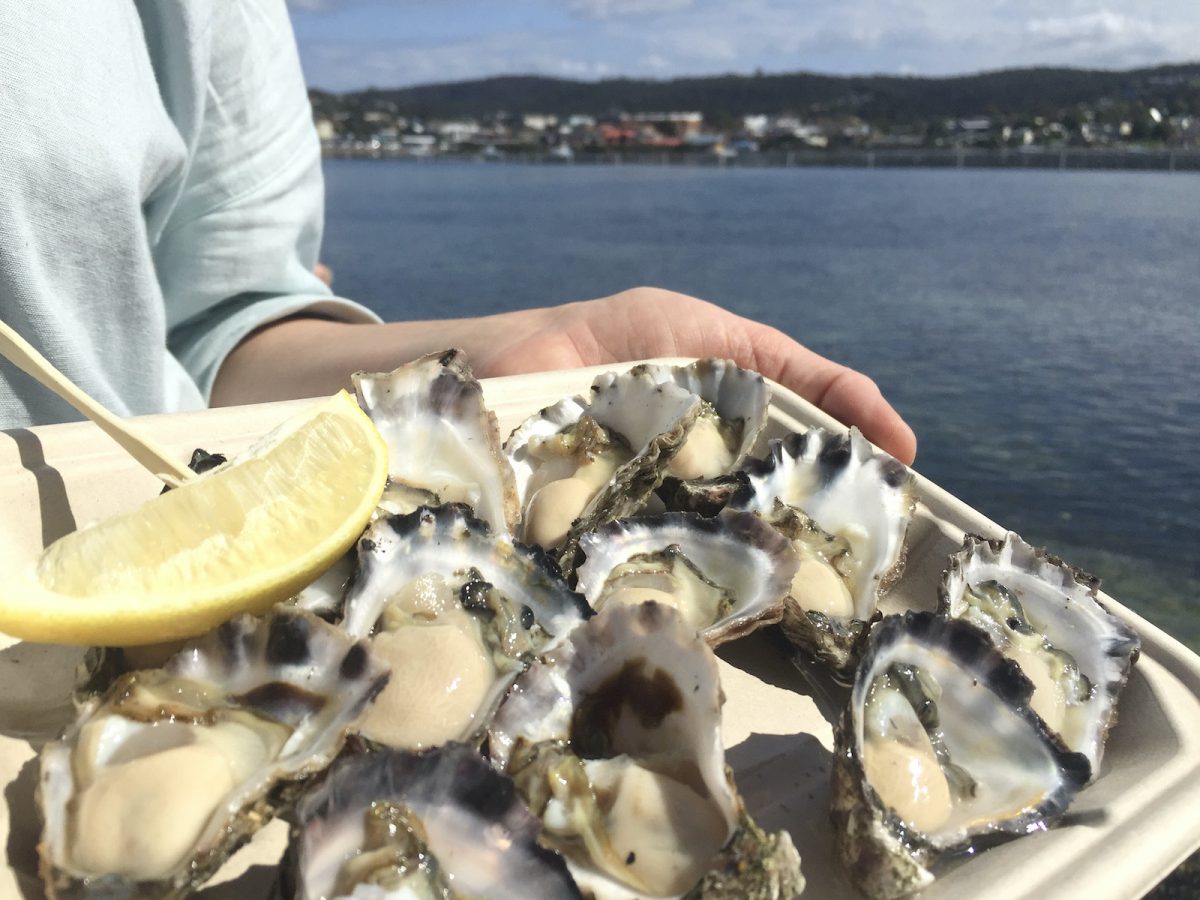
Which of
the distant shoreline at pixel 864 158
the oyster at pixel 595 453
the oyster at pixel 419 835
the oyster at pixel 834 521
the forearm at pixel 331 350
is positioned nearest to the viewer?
the oyster at pixel 419 835

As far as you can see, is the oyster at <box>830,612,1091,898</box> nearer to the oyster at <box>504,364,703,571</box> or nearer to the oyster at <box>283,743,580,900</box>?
the oyster at <box>283,743,580,900</box>

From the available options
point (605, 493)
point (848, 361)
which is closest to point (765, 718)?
point (605, 493)

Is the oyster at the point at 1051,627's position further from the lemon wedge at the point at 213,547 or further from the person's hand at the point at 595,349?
Answer: the lemon wedge at the point at 213,547

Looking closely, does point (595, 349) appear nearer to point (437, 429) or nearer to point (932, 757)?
point (437, 429)

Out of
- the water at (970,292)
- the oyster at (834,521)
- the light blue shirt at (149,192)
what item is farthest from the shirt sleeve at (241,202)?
the water at (970,292)

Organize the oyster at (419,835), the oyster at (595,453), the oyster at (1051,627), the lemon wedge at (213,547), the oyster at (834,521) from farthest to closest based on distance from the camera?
the oyster at (595,453), the oyster at (834,521), the oyster at (1051,627), the lemon wedge at (213,547), the oyster at (419,835)
